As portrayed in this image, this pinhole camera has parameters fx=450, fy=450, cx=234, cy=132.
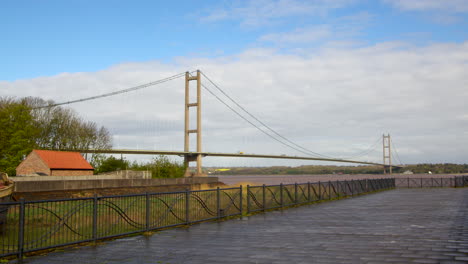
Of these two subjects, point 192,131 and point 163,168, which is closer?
point 163,168

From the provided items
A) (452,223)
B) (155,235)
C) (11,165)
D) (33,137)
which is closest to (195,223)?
(155,235)

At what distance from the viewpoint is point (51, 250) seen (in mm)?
9703

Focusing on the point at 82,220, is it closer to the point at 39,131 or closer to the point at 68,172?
the point at 68,172

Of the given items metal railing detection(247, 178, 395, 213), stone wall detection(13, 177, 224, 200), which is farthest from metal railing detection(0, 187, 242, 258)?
stone wall detection(13, 177, 224, 200)

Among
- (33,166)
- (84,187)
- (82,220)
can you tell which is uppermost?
(33,166)

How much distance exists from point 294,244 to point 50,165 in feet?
103

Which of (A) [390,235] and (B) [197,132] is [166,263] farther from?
(B) [197,132]

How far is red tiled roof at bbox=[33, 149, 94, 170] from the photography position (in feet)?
122

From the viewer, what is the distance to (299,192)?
25297mm

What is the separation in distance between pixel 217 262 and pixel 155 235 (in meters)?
4.46

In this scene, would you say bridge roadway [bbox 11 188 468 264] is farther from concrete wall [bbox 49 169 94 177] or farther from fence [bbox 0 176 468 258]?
concrete wall [bbox 49 169 94 177]

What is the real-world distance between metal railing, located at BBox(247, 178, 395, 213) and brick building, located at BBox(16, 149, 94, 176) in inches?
707

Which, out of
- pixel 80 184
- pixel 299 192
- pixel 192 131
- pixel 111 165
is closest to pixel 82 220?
pixel 80 184

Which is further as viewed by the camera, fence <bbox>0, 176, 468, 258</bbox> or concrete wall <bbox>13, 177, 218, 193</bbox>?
concrete wall <bbox>13, 177, 218, 193</bbox>
